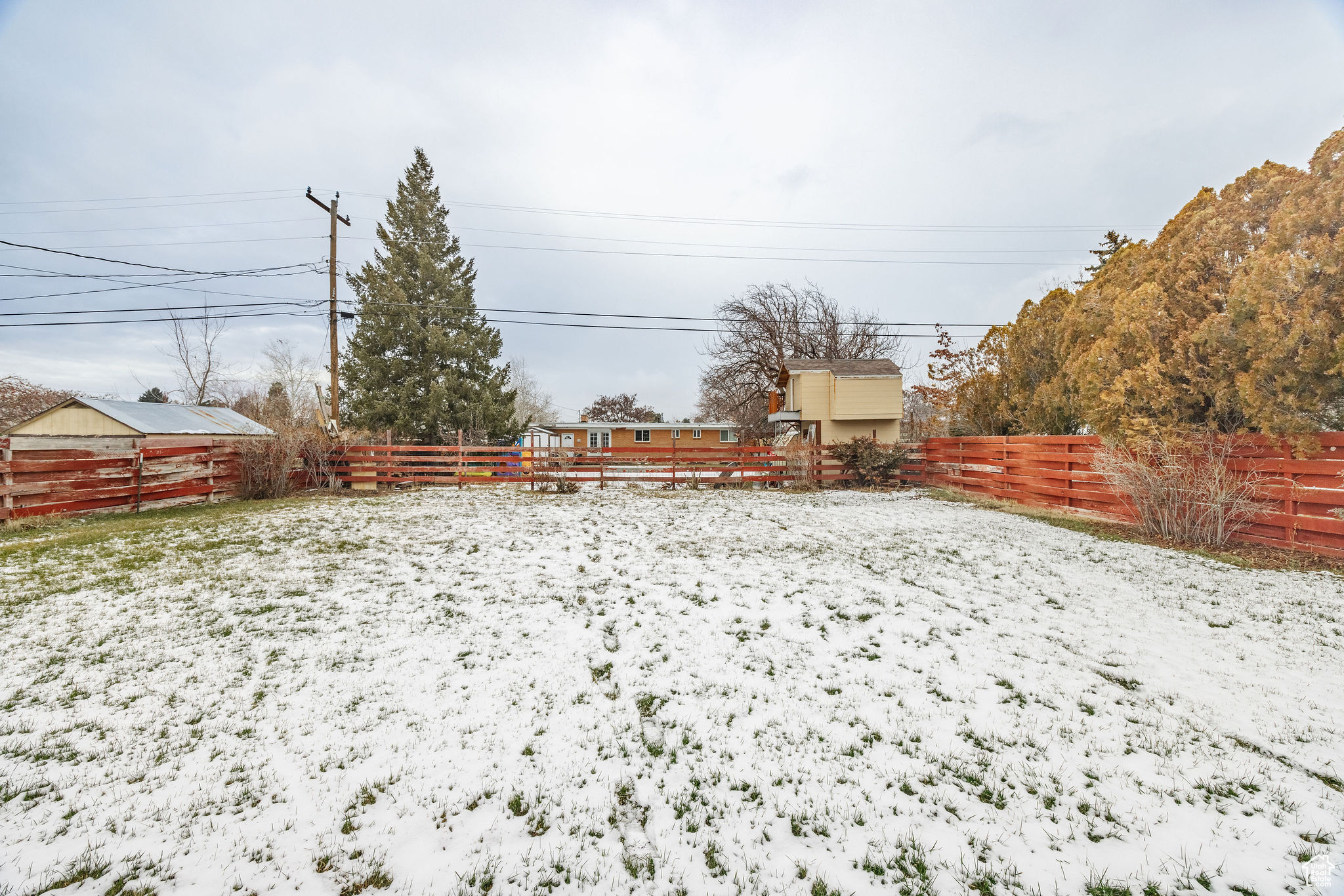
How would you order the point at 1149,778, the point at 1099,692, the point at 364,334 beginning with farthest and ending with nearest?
the point at 364,334 → the point at 1099,692 → the point at 1149,778

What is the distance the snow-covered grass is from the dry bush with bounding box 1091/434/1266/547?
2212 millimetres

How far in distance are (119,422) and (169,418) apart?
3.91 feet

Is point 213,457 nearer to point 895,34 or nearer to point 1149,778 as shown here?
point 1149,778

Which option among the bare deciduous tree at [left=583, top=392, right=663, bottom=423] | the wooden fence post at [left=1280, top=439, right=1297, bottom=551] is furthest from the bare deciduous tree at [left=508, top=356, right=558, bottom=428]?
the wooden fence post at [left=1280, top=439, right=1297, bottom=551]

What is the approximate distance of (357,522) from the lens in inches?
338

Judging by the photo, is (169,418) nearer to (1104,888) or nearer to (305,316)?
(305,316)

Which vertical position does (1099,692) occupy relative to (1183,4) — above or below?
below

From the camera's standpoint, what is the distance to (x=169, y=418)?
566 inches

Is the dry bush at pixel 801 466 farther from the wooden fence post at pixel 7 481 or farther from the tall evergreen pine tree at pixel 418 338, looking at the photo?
the wooden fence post at pixel 7 481

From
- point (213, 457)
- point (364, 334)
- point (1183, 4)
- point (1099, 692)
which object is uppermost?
point (1183, 4)

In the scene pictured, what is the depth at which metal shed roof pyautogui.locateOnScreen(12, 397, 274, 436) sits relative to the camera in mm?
13312

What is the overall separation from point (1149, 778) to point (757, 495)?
1098 centimetres

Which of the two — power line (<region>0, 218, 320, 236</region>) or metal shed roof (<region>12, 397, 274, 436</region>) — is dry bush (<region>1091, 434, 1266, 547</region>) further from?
power line (<region>0, 218, 320, 236</region>)

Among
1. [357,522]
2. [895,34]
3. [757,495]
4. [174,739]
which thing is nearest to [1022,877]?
[174,739]
